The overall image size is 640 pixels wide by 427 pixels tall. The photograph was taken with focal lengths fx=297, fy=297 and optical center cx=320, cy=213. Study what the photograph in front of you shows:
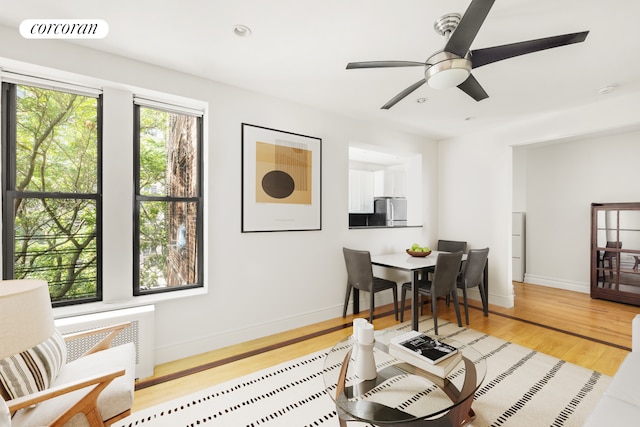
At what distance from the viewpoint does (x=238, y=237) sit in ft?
9.57

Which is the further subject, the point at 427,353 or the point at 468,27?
the point at 427,353

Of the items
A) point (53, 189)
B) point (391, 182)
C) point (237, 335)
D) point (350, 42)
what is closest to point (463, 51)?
point (350, 42)

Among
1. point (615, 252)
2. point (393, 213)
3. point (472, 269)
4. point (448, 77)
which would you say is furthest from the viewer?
point (393, 213)

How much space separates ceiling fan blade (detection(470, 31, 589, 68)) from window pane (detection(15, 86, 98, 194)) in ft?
9.40

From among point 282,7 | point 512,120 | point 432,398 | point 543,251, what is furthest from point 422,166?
point 432,398

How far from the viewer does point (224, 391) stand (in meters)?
2.13

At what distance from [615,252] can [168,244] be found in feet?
19.0

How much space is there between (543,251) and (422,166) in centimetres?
276

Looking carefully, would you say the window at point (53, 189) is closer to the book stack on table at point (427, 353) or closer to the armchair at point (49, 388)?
the armchair at point (49, 388)

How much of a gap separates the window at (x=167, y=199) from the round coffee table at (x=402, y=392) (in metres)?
1.78

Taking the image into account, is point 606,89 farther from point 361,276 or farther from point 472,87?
point 361,276

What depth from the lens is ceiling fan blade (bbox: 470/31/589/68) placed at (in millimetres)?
1532

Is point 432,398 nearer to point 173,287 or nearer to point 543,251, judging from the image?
point 173,287

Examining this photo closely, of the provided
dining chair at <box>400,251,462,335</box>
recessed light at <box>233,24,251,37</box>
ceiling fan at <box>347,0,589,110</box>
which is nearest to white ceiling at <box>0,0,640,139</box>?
recessed light at <box>233,24,251,37</box>
